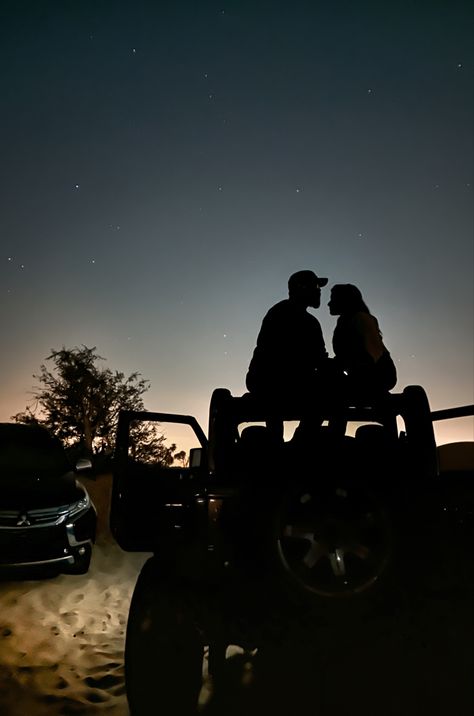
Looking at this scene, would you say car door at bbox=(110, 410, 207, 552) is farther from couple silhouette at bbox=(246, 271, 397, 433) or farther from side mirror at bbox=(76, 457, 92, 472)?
side mirror at bbox=(76, 457, 92, 472)

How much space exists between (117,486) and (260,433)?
3.16ft

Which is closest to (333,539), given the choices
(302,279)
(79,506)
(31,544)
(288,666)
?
(288,666)

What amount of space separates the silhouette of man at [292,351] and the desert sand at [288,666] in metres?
1.57

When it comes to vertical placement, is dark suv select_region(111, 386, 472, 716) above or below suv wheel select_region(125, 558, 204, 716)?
above

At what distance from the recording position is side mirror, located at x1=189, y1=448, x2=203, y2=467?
434 cm

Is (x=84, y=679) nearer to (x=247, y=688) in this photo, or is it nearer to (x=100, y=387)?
(x=247, y=688)

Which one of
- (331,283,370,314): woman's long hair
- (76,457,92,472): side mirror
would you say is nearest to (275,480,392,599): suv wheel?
(331,283,370,314): woman's long hair

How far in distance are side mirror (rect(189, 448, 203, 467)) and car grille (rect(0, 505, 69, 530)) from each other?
8.19 ft

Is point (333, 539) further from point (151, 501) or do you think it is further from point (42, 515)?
point (42, 515)

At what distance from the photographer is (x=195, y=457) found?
4375mm

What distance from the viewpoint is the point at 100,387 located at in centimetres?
3422

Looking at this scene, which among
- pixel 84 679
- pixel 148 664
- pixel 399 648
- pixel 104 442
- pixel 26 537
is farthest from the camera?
pixel 104 442

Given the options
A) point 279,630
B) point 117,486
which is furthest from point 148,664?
point 117,486

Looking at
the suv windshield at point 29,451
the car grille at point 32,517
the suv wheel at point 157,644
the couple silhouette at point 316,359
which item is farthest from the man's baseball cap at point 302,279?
the suv windshield at point 29,451
